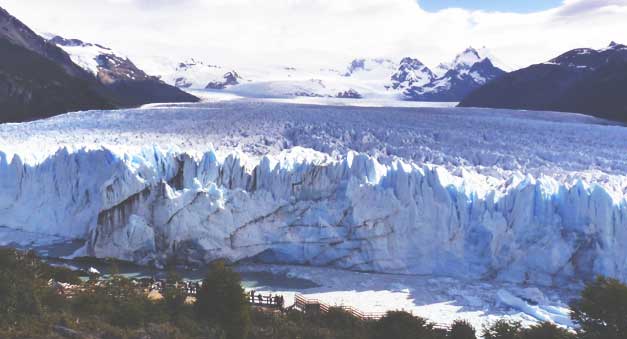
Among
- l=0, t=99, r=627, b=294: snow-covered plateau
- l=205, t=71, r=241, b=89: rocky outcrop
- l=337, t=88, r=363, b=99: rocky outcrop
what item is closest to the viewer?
l=0, t=99, r=627, b=294: snow-covered plateau

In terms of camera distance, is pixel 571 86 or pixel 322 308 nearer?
pixel 322 308

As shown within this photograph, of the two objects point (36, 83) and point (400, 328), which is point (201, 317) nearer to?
Result: point (400, 328)

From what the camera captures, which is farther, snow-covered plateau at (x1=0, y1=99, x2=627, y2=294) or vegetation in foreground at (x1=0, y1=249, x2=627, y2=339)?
snow-covered plateau at (x1=0, y1=99, x2=627, y2=294)

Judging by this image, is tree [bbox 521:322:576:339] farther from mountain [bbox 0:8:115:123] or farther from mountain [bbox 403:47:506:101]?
mountain [bbox 403:47:506:101]

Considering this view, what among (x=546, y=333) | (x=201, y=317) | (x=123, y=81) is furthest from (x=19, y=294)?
(x=123, y=81)

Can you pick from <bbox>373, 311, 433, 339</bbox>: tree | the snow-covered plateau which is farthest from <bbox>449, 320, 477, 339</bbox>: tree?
the snow-covered plateau

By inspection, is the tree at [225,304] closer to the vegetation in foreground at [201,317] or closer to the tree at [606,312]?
the vegetation in foreground at [201,317]
